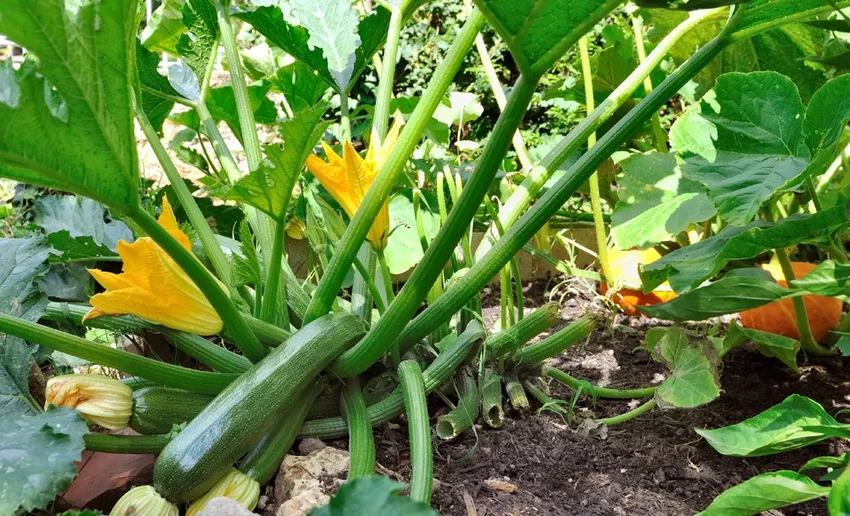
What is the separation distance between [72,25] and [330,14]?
0.88 meters

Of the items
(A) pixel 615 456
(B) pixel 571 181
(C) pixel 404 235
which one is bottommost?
(A) pixel 615 456

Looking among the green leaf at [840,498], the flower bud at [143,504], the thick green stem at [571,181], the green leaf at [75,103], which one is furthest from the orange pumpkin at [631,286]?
the green leaf at [75,103]

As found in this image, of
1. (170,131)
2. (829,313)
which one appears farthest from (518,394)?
(170,131)

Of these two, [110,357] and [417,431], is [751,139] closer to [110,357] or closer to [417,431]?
[417,431]

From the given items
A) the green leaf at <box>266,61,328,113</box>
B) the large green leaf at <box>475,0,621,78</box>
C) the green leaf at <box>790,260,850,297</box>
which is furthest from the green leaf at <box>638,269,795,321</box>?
the green leaf at <box>266,61,328,113</box>

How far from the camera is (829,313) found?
157 cm

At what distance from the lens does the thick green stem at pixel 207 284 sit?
851mm

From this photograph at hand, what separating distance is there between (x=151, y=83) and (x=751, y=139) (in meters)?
1.13

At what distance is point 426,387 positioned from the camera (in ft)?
3.92

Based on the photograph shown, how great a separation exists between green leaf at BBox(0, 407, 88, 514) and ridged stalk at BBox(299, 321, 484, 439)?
386 millimetres

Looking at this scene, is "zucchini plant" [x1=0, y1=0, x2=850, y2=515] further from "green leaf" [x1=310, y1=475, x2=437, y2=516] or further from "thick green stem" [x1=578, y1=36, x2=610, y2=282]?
"thick green stem" [x1=578, y1=36, x2=610, y2=282]

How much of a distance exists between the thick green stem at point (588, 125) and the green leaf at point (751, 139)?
0.41 feet

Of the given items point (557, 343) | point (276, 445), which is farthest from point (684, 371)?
point (276, 445)

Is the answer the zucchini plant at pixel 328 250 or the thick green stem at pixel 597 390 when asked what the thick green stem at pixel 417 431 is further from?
the thick green stem at pixel 597 390
